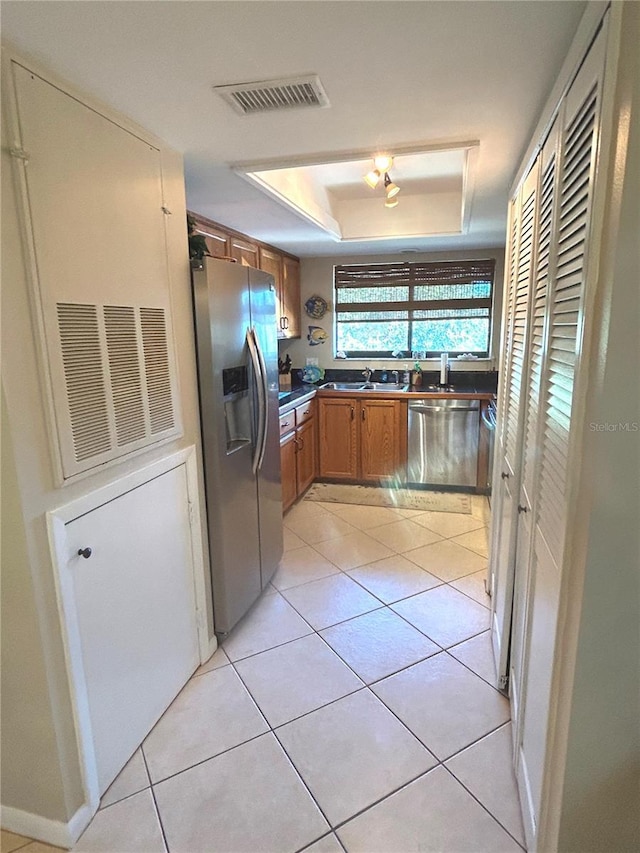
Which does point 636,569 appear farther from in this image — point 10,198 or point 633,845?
point 10,198

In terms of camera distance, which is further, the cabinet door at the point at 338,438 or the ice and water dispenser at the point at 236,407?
the cabinet door at the point at 338,438

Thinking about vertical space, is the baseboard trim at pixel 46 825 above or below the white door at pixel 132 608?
below

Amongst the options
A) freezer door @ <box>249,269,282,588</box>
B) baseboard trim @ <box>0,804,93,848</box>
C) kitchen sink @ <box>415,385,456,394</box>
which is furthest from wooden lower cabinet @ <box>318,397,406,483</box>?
baseboard trim @ <box>0,804,93,848</box>

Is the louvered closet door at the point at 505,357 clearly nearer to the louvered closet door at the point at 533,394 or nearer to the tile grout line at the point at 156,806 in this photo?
the louvered closet door at the point at 533,394

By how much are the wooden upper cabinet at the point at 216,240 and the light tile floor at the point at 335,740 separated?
7.16 ft

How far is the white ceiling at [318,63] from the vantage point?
3.55 feet

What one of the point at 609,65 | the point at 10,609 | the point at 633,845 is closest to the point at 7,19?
the point at 609,65

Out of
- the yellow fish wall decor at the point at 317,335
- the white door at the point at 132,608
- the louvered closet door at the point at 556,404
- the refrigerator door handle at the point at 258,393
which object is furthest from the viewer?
the yellow fish wall decor at the point at 317,335

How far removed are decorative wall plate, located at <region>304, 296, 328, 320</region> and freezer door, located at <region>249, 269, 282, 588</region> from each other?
216cm

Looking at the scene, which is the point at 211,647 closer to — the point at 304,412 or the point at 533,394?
the point at 533,394

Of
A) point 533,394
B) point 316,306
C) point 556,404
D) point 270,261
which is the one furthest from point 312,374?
point 556,404

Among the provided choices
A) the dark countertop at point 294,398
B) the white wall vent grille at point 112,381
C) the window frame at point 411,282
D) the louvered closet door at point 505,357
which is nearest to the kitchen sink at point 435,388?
the window frame at point 411,282

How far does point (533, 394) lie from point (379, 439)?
2752 millimetres

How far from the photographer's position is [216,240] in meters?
3.07
